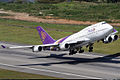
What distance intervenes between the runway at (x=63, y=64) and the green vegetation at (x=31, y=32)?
26.9 ft

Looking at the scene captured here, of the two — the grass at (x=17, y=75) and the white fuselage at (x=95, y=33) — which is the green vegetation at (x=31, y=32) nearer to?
the white fuselage at (x=95, y=33)

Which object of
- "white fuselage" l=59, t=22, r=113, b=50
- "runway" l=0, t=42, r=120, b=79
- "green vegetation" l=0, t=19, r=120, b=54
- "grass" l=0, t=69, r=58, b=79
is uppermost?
"white fuselage" l=59, t=22, r=113, b=50

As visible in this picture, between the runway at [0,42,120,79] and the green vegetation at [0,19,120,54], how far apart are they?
8.20 meters

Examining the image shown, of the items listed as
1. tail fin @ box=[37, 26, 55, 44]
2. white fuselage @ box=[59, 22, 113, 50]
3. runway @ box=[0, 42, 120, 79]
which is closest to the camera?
runway @ box=[0, 42, 120, 79]

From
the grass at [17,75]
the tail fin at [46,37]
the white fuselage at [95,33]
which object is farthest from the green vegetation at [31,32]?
the grass at [17,75]

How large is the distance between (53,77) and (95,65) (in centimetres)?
1159

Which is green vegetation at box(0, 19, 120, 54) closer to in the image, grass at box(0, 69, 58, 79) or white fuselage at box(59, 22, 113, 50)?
white fuselage at box(59, 22, 113, 50)

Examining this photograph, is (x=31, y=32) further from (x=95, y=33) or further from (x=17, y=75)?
(x=17, y=75)

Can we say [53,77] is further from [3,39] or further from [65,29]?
[65,29]

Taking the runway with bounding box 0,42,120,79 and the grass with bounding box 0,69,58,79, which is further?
the runway with bounding box 0,42,120,79

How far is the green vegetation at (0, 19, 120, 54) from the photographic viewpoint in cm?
7781

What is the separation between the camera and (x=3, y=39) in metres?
91.6

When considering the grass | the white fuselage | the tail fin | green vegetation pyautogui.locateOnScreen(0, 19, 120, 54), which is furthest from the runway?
green vegetation pyautogui.locateOnScreen(0, 19, 120, 54)

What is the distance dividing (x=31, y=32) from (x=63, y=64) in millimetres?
43452
